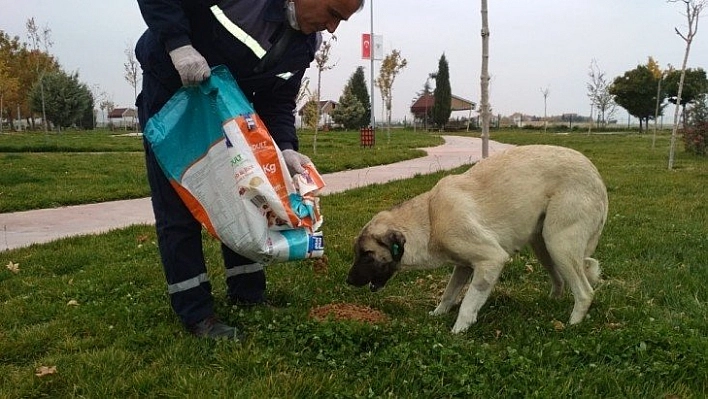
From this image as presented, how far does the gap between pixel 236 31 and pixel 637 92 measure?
48657 millimetres

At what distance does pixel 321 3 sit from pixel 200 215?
4.43 ft

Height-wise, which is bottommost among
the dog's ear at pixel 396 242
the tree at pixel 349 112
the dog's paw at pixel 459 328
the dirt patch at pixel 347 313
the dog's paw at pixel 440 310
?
the dog's paw at pixel 440 310

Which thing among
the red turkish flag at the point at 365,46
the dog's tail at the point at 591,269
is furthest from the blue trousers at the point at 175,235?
the red turkish flag at the point at 365,46

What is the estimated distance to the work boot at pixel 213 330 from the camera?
3512mm

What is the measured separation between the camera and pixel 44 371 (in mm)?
3012

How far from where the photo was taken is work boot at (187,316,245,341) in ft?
11.5

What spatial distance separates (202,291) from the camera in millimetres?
3619

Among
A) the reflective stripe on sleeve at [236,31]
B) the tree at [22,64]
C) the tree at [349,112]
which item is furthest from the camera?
the tree at [349,112]

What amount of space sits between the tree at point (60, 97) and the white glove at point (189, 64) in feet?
150

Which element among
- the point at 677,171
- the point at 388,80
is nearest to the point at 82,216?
the point at 677,171

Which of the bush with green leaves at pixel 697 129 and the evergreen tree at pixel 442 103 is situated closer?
the bush with green leaves at pixel 697 129

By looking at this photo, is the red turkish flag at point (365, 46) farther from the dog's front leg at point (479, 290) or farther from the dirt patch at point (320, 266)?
the dog's front leg at point (479, 290)

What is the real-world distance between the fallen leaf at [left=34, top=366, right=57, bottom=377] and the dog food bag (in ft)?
3.49

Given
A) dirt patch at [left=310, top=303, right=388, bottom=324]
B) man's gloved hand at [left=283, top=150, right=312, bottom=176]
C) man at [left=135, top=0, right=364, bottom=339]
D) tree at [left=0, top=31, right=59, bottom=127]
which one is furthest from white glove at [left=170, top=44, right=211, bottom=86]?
tree at [left=0, top=31, right=59, bottom=127]
